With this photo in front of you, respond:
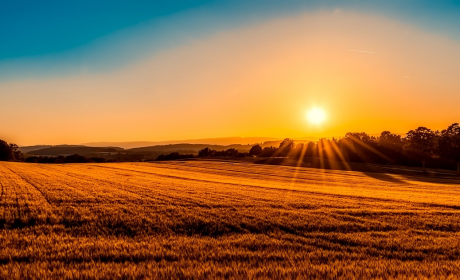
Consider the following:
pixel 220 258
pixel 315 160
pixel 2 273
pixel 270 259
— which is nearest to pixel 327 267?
pixel 270 259

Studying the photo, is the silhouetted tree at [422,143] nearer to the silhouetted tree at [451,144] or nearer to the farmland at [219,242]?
the silhouetted tree at [451,144]

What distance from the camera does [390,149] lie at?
99.6 meters

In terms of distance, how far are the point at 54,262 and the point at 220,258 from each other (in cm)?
421

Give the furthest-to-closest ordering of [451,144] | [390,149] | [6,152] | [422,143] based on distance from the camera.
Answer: [6,152]
[390,149]
[422,143]
[451,144]

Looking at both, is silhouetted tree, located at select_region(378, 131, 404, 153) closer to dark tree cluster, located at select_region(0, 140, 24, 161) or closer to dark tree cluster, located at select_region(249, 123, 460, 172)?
dark tree cluster, located at select_region(249, 123, 460, 172)

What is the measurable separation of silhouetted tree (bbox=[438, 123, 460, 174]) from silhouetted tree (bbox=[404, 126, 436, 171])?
6.23 ft

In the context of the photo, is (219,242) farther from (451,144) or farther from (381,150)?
(381,150)

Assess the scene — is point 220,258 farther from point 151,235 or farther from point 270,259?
point 151,235

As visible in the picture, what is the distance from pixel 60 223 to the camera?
13.1 m

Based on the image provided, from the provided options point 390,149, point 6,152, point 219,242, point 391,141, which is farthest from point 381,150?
point 6,152

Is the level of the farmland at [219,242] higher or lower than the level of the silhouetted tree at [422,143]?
lower

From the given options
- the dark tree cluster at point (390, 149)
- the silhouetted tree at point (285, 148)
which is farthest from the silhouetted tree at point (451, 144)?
the silhouetted tree at point (285, 148)

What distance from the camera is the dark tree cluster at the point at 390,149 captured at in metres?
75.7

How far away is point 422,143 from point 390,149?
2179 centimetres
